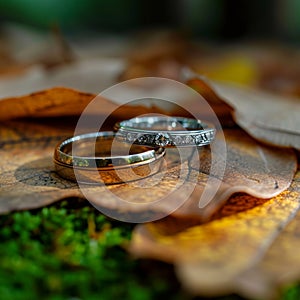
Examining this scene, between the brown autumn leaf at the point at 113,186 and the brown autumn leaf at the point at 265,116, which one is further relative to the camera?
the brown autumn leaf at the point at 265,116

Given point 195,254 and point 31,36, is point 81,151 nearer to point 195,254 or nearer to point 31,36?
point 195,254

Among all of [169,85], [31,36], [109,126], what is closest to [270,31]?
[31,36]

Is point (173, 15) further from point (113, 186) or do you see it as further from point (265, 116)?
point (113, 186)

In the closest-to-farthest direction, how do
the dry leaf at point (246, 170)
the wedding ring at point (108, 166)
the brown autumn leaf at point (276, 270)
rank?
the brown autumn leaf at point (276, 270)
the dry leaf at point (246, 170)
the wedding ring at point (108, 166)

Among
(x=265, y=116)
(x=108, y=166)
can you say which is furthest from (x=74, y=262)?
(x=265, y=116)

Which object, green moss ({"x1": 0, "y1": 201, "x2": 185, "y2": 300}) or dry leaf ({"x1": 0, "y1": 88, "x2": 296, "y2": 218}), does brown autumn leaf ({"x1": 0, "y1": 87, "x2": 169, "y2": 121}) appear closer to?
dry leaf ({"x1": 0, "y1": 88, "x2": 296, "y2": 218})

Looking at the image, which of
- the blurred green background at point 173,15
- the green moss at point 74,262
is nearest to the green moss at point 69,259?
the green moss at point 74,262

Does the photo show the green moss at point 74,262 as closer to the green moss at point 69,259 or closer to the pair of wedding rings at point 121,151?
the green moss at point 69,259

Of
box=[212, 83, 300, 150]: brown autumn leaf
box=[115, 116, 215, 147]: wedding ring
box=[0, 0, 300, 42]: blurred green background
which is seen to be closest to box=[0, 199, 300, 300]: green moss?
box=[115, 116, 215, 147]: wedding ring
